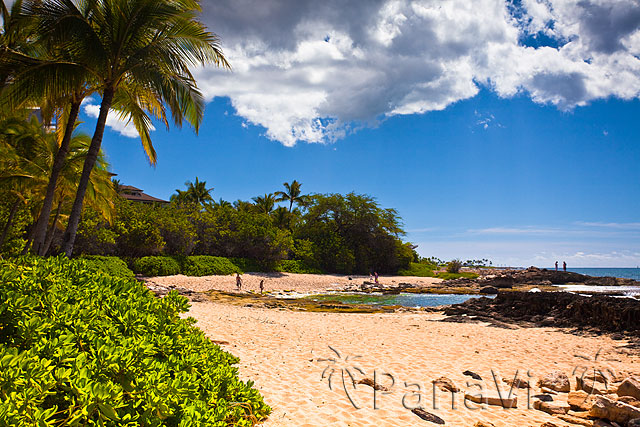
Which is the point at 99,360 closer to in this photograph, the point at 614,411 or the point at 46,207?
the point at 614,411

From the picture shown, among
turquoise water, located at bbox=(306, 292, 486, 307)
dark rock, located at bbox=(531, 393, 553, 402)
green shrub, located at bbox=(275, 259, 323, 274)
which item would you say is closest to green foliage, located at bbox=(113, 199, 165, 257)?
turquoise water, located at bbox=(306, 292, 486, 307)

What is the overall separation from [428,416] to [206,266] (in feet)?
101

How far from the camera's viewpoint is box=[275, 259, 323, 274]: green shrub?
4231 centimetres

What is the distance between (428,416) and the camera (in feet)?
16.1

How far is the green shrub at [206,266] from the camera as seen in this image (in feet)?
105

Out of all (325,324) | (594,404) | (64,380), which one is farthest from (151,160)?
(594,404)

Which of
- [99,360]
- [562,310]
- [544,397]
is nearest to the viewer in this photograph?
[99,360]

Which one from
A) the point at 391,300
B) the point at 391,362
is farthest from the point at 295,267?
the point at 391,362

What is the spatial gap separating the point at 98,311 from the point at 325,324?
416 inches

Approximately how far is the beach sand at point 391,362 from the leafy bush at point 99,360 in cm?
141

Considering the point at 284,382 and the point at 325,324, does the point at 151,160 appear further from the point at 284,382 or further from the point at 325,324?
the point at 284,382

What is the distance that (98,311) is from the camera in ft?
9.68

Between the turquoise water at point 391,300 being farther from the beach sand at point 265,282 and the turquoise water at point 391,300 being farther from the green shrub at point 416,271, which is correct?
the green shrub at point 416,271

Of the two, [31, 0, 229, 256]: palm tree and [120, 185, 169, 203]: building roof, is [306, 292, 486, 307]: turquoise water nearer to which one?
[31, 0, 229, 256]: palm tree
